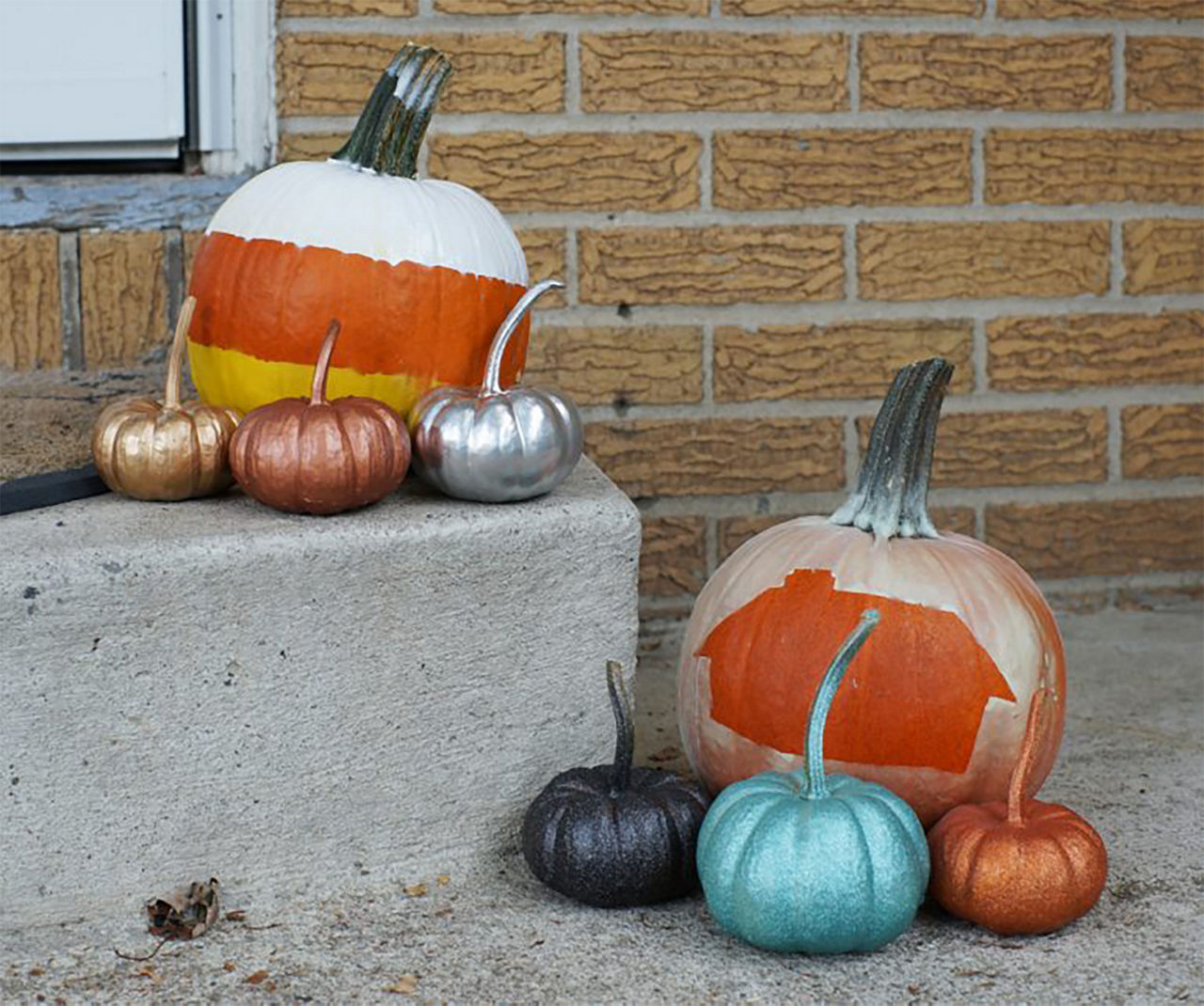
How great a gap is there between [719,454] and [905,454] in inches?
34.0

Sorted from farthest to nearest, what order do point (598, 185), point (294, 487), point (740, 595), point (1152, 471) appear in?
point (1152, 471) → point (598, 185) → point (740, 595) → point (294, 487)

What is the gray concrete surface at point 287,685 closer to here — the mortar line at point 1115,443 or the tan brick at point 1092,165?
the tan brick at point 1092,165

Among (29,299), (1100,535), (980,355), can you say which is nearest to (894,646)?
(980,355)

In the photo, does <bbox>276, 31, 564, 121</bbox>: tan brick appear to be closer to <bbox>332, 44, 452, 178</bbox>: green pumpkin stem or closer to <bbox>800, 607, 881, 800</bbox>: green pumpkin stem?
<bbox>332, 44, 452, 178</bbox>: green pumpkin stem

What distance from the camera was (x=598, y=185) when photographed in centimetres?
296

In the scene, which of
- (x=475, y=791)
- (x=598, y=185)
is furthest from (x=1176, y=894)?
(x=598, y=185)

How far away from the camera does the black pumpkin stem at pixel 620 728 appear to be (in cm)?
206

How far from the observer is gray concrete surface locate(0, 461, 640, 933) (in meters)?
2.00

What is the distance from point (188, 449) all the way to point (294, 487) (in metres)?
0.16

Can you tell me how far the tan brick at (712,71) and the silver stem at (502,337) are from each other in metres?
0.77

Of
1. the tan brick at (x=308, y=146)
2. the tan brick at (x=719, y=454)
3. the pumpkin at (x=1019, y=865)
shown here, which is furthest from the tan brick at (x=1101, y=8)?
the pumpkin at (x=1019, y=865)

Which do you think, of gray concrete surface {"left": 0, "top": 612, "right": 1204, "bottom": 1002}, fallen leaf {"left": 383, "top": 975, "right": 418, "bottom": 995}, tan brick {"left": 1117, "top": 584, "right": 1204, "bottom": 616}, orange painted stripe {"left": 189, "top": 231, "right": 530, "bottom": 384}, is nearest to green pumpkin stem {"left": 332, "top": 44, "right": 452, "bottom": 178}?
orange painted stripe {"left": 189, "top": 231, "right": 530, "bottom": 384}

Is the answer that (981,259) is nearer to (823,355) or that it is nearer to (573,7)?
(823,355)

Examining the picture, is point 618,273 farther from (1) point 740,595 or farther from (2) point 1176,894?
(2) point 1176,894
